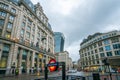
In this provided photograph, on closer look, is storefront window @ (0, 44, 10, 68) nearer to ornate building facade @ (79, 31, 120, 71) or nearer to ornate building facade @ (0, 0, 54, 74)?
ornate building facade @ (0, 0, 54, 74)

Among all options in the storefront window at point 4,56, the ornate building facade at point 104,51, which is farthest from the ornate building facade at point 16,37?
the ornate building facade at point 104,51

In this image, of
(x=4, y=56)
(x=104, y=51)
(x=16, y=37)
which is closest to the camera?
(x=4, y=56)

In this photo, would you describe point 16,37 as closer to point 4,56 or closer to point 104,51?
point 4,56

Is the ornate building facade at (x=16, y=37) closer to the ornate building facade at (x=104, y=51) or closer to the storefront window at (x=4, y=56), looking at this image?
the storefront window at (x=4, y=56)

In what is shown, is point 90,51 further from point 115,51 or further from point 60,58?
point 60,58

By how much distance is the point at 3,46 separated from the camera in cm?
2864

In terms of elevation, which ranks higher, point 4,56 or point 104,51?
point 104,51

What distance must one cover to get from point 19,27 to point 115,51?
42.5 m

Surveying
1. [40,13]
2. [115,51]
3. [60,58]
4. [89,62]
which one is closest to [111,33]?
[115,51]

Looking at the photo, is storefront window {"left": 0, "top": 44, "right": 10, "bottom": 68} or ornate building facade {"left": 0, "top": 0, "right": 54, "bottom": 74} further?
ornate building facade {"left": 0, "top": 0, "right": 54, "bottom": 74}

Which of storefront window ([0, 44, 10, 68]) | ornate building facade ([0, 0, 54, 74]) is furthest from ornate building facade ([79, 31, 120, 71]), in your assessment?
storefront window ([0, 44, 10, 68])

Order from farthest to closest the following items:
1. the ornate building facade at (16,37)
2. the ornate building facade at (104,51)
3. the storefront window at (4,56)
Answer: the ornate building facade at (104,51), the ornate building facade at (16,37), the storefront window at (4,56)

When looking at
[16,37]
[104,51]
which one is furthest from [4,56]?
[104,51]

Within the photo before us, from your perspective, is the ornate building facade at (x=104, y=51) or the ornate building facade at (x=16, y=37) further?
the ornate building facade at (x=104, y=51)
